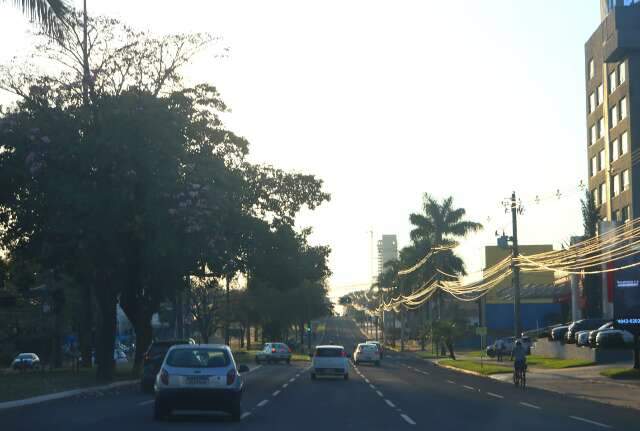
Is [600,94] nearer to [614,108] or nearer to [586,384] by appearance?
[614,108]

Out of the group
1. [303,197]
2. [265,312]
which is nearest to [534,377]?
[303,197]

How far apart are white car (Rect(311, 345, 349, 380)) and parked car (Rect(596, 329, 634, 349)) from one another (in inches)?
695

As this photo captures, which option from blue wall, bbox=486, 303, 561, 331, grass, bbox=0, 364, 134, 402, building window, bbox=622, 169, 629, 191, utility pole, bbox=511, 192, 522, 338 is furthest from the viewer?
blue wall, bbox=486, 303, 561, 331

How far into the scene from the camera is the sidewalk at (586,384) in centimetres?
3039

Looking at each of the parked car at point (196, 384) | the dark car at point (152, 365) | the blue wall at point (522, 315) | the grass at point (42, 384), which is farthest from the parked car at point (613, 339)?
the blue wall at point (522, 315)

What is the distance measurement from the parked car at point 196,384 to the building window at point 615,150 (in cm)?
6382

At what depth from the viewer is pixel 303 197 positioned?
157 ft

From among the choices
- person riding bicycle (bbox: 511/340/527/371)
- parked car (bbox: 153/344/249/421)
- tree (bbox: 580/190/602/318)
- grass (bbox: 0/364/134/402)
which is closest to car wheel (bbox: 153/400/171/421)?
parked car (bbox: 153/344/249/421)

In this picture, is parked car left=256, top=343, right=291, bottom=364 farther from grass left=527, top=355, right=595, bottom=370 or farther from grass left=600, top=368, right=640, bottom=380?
grass left=600, top=368, right=640, bottom=380

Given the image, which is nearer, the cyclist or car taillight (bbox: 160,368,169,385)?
car taillight (bbox: 160,368,169,385)

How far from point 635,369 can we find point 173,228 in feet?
69.1

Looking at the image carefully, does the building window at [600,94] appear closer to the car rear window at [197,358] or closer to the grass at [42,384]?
the grass at [42,384]

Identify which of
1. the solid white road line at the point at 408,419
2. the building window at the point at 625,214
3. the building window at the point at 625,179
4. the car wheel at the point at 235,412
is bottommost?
the solid white road line at the point at 408,419

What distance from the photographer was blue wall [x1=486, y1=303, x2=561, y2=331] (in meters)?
115
